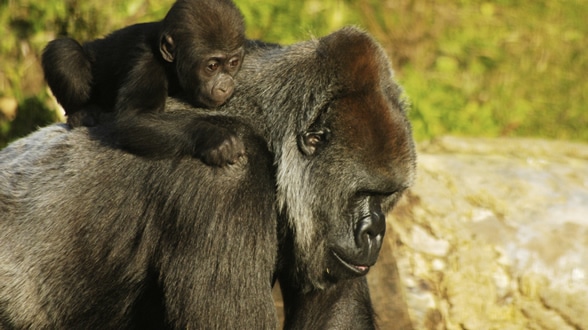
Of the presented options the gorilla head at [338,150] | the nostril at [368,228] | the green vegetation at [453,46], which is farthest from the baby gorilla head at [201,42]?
the green vegetation at [453,46]

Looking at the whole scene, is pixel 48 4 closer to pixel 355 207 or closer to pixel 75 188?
pixel 75 188

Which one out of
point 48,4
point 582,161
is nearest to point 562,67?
point 582,161

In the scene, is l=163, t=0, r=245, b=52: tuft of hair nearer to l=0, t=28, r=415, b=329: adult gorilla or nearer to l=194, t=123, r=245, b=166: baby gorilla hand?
l=0, t=28, r=415, b=329: adult gorilla

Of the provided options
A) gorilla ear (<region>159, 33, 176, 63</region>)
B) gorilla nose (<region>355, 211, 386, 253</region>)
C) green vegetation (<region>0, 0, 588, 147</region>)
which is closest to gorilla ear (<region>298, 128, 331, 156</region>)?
gorilla nose (<region>355, 211, 386, 253</region>)

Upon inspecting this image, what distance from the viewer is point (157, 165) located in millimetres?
3738

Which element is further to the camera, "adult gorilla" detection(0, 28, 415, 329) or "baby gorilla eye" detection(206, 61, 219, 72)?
"baby gorilla eye" detection(206, 61, 219, 72)

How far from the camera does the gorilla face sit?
3.69 metres

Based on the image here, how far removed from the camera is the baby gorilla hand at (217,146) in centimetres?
357

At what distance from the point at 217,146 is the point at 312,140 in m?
0.42

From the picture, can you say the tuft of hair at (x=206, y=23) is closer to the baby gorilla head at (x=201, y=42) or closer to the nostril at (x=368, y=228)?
the baby gorilla head at (x=201, y=42)

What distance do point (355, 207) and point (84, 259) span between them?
119 centimetres

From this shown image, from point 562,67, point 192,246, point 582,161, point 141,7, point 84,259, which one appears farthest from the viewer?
point 562,67

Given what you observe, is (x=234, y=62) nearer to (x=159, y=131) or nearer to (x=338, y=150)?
(x=159, y=131)

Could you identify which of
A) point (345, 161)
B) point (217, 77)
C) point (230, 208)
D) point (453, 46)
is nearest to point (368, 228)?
point (345, 161)
